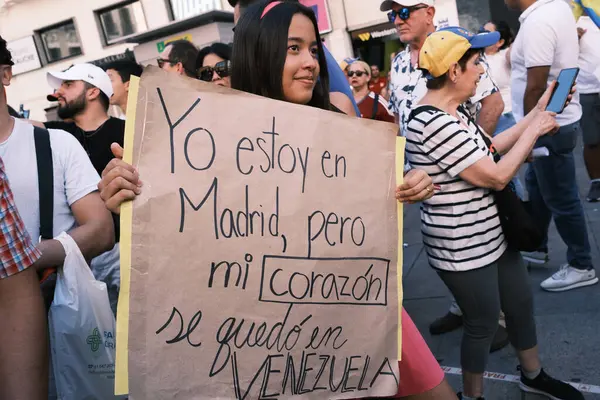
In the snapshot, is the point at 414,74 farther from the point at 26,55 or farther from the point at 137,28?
the point at 26,55

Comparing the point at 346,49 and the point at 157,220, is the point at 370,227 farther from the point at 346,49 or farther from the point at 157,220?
the point at 346,49

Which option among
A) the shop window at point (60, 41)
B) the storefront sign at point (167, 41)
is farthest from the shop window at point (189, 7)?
the shop window at point (60, 41)

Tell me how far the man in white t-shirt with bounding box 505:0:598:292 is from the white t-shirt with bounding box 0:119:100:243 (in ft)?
8.94

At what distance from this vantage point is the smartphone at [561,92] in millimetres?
2484

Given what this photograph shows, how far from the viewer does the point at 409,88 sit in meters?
3.43

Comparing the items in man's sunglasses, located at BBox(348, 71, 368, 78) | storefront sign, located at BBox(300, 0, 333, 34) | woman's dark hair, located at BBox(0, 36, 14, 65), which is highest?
storefront sign, located at BBox(300, 0, 333, 34)

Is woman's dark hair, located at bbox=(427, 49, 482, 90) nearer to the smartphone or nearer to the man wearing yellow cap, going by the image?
the smartphone

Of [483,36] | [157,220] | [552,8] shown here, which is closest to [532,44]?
[552,8]

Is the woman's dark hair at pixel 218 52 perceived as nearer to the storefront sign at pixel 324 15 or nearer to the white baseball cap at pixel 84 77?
the white baseball cap at pixel 84 77

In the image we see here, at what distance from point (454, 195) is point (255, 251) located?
1103mm

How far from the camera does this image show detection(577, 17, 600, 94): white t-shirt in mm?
4172

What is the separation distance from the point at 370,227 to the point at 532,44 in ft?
7.86

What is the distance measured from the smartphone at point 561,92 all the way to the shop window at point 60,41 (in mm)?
16997

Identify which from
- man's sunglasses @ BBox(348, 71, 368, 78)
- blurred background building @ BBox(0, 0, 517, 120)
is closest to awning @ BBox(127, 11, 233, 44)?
blurred background building @ BBox(0, 0, 517, 120)
